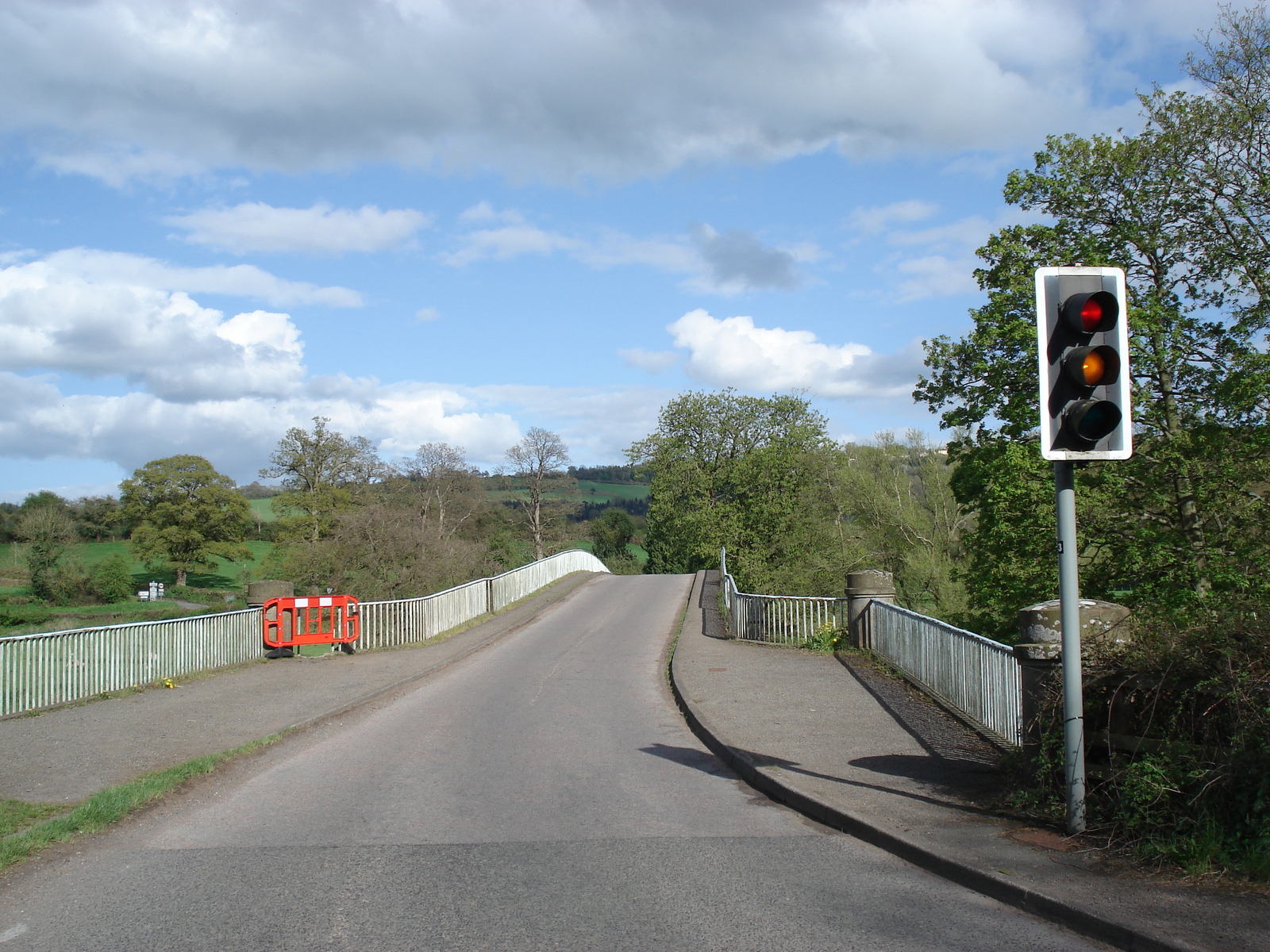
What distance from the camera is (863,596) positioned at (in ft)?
53.2

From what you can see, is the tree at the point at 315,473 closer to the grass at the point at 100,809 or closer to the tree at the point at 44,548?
the tree at the point at 44,548

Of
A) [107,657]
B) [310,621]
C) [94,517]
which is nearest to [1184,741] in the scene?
[107,657]

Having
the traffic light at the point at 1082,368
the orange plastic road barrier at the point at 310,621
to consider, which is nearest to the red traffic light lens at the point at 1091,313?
the traffic light at the point at 1082,368

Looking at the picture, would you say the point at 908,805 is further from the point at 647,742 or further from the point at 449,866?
the point at 647,742

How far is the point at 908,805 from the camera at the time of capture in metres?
6.65

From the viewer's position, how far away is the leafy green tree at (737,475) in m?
44.9

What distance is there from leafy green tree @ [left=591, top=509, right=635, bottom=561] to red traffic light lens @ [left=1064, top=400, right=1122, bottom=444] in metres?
82.1

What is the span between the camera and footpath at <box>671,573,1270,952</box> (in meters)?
4.37

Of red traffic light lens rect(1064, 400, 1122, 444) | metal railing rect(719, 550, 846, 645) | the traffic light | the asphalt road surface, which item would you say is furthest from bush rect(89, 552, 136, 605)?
red traffic light lens rect(1064, 400, 1122, 444)

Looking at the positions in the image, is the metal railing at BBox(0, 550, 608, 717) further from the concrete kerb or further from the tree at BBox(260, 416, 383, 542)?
the tree at BBox(260, 416, 383, 542)

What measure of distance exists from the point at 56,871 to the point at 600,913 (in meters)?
3.49

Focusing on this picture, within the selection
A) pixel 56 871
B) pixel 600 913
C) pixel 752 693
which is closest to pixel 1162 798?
pixel 600 913

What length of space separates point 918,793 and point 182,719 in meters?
8.72

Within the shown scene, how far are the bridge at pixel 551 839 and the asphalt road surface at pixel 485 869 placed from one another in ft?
0.07
